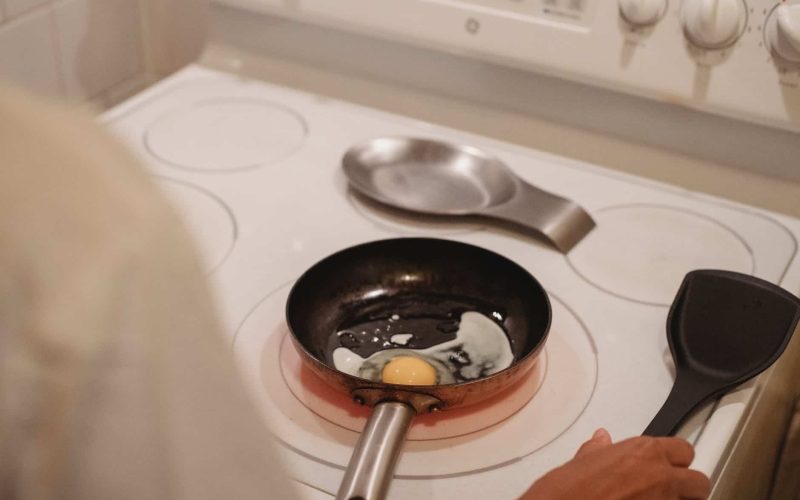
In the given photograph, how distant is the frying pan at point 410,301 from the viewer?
569 millimetres

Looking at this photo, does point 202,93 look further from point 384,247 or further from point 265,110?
point 384,247

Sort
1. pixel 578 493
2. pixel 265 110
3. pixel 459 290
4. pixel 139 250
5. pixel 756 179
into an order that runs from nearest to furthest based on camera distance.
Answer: pixel 139 250, pixel 578 493, pixel 459 290, pixel 756 179, pixel 265 110

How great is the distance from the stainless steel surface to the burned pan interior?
8 cm

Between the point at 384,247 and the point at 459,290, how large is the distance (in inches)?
2.8

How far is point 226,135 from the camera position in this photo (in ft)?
3.05

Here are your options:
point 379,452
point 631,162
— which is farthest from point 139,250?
point 631,162

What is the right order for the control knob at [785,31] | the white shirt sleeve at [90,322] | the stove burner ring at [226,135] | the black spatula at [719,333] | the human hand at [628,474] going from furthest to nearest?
the stove burner ring at [226,135], the control knob at [785,31], the black spatula at [719,333], the human hand at [628,474], the white shirt sleeve at [90,322]

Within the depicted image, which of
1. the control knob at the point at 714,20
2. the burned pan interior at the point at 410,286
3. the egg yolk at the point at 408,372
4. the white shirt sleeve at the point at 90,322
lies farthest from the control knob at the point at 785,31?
the white shirt sleeve at the point at 90,322

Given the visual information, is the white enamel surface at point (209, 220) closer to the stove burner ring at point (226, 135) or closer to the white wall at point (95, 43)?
the stove burner ring at point (226, 135)

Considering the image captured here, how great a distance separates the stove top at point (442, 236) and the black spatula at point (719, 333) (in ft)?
0.05

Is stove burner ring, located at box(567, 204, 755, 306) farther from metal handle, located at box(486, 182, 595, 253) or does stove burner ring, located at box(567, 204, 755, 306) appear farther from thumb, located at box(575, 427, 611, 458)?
thumb, located at box(575, 427, 611, 458)

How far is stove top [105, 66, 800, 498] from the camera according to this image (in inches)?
22.8

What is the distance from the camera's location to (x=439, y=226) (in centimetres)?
80

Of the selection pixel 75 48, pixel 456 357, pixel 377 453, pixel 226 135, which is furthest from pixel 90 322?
pixel 75 48
